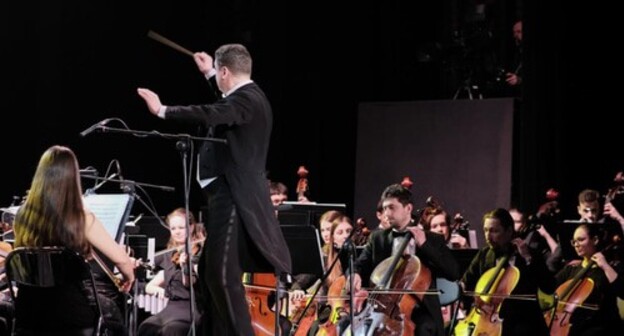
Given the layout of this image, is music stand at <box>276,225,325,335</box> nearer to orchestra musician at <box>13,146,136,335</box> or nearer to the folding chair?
→ orchestra musician at <box>13,146,136,335</box>

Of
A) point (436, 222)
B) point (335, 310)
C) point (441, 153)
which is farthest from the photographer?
point (441, 153)

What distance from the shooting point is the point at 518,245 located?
7.13 meters

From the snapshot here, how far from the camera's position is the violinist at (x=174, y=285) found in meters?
6.75

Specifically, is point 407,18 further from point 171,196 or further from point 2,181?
point 2,181

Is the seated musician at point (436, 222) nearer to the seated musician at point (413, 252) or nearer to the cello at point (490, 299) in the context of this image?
the cello at point (490, 299)

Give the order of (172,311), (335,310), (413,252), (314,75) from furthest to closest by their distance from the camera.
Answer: (314,75) → (172,311) → (335,310) → (413,252)

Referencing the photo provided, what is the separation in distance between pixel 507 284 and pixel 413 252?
32.5 inches

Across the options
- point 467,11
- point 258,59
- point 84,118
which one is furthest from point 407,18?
point 84,118

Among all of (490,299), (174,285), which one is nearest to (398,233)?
(490,299)

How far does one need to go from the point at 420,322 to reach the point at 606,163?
12.8ft

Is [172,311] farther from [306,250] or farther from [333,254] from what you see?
[306,250]

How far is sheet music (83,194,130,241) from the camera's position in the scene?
18.9 feet

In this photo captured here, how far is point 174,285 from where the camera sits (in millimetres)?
6957

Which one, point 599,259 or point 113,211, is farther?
point 599,259
